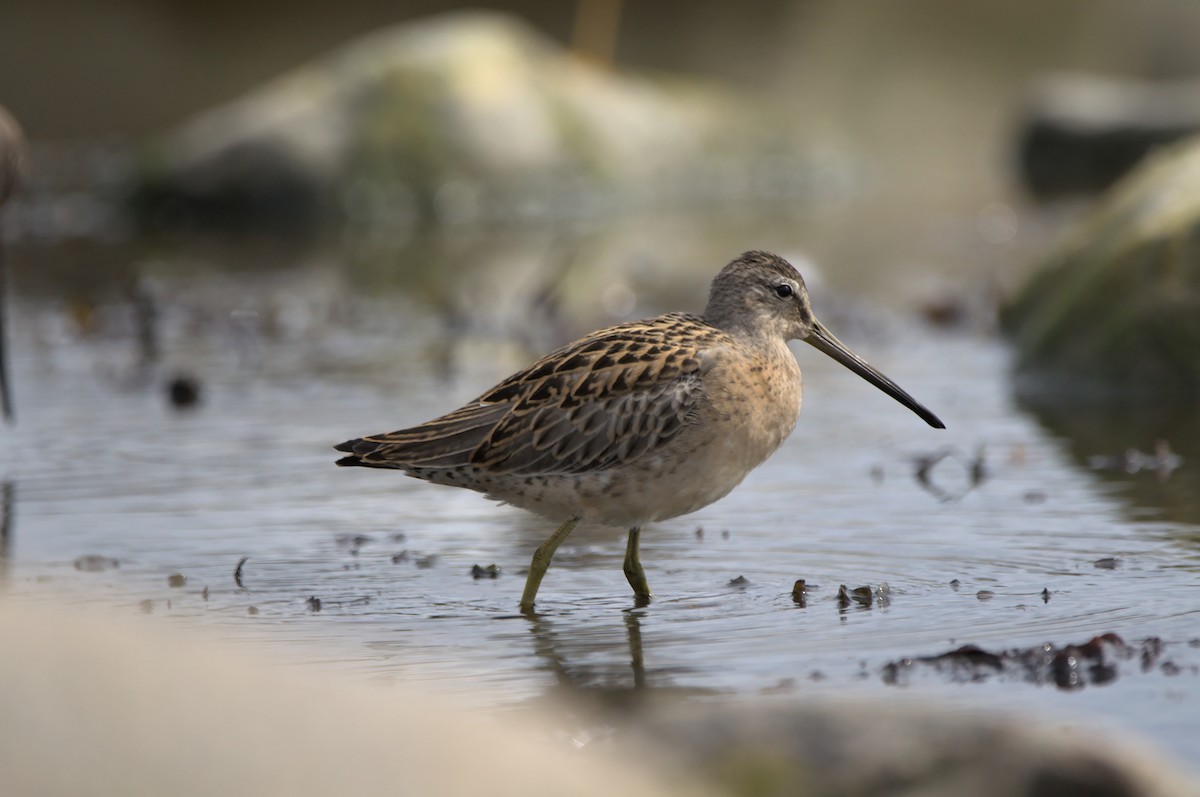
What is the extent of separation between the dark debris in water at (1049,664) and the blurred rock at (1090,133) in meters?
13.2

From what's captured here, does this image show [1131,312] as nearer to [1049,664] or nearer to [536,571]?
[536,571]

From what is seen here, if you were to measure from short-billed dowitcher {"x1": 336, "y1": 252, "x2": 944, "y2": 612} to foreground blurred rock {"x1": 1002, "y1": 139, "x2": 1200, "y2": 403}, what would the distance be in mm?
2738

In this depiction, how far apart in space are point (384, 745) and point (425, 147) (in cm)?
1310

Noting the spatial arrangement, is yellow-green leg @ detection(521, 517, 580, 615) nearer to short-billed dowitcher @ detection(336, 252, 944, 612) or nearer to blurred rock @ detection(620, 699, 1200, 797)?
short-billed dowitcher @ detection(336, 252, 944, 612)

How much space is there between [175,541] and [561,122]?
10540 mm

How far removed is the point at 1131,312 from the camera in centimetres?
779

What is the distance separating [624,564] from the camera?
17.6 ft

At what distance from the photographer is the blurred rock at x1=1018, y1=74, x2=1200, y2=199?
1731 centimetres

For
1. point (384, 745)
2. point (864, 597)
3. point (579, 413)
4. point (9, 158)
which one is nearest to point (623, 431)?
point (579, 413)

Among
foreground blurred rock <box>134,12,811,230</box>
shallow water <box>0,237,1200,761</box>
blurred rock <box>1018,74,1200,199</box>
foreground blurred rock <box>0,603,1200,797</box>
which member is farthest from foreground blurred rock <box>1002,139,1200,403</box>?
blurred rock <box>1018,74,1200,199</box>

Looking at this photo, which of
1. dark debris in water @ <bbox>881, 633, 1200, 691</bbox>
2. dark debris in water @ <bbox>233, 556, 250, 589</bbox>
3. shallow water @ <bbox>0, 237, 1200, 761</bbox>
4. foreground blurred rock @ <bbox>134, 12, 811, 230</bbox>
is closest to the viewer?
dark debris in water @ <bbox>881, 633, 1200, 691</bbox>

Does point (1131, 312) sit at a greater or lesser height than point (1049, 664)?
greater

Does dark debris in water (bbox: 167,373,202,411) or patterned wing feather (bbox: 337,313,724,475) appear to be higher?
dark debris in water (bbox: 167,373,202,411)

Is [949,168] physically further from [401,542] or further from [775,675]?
[775,675]
